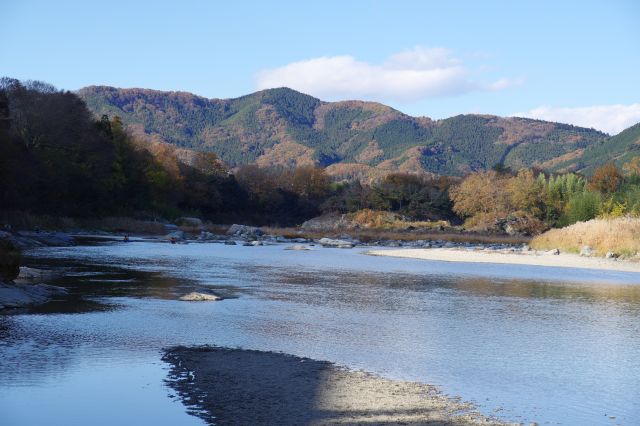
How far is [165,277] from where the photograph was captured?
2570 cm

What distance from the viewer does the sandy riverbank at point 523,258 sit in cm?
3678

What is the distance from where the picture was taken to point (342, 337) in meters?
14.5

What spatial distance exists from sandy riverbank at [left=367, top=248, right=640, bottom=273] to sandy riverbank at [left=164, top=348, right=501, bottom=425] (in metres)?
28.3

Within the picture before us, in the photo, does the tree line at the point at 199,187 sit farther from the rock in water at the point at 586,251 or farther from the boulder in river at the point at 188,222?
the rock in water at the point at 586,251

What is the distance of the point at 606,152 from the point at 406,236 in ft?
422

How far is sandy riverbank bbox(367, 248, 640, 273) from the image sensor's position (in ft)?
121

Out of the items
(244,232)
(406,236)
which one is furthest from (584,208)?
(244,232)

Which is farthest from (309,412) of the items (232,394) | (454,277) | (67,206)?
(67,206)

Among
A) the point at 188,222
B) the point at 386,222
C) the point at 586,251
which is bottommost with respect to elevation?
the point at 586,251

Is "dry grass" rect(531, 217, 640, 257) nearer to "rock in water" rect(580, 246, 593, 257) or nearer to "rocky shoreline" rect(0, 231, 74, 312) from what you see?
"rock in water" rect(580, 246, 593, 257)

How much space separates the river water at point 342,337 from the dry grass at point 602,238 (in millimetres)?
14432

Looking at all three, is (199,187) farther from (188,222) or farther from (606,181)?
(606,181)

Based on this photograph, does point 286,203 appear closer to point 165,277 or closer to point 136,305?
point 165,277

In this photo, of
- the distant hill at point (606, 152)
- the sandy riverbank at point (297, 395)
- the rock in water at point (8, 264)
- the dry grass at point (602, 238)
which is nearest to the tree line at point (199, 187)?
the dry grass at point (602, 238)
